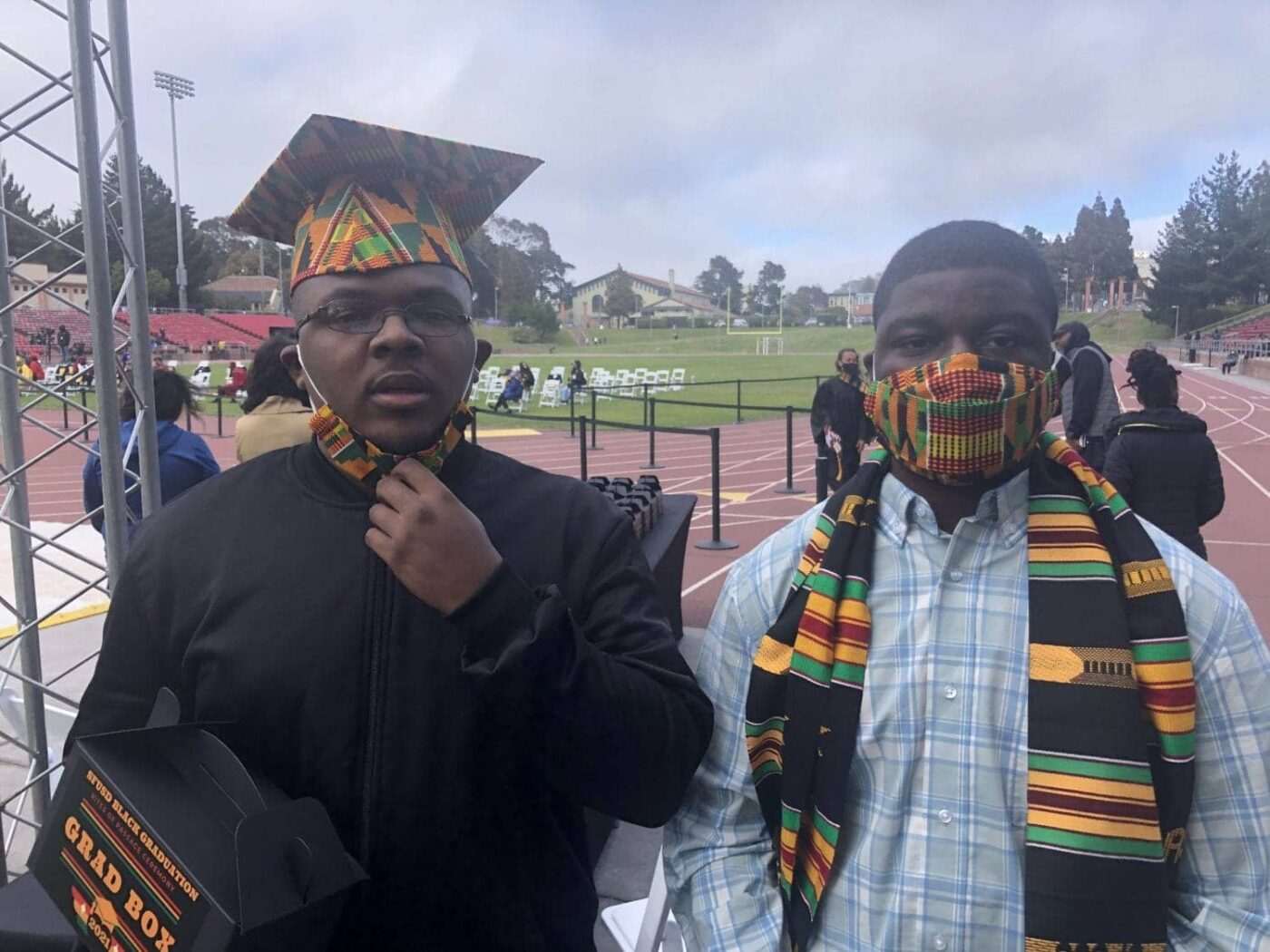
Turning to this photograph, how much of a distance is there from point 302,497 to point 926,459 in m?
0.93

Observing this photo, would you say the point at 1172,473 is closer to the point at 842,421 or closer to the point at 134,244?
the point at 842,421

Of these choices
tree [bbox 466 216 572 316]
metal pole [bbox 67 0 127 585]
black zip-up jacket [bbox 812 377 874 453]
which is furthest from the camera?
tree [bbox 466 216 572 316]

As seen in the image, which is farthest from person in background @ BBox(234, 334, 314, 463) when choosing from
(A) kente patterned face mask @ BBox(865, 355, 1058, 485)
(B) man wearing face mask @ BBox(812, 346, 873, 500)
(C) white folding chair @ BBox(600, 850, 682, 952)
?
(B) man wearing face mask @ BBox(812, 346, 873, 500)

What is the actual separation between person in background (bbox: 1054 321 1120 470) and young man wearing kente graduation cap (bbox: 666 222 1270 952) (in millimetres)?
6252

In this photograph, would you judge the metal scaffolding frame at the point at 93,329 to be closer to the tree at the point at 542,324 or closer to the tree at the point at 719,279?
the tree at the point at 542,324

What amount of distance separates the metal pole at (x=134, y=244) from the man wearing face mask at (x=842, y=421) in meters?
5.26

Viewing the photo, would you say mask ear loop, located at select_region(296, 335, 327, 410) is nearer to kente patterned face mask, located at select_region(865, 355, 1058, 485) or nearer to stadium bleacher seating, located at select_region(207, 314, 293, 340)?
kente patterned face mask, located at select_region(865, 355, 1058, 485)

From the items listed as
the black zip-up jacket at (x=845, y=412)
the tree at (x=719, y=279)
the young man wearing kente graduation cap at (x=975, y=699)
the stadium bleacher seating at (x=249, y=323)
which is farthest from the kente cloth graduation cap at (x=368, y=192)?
the tree at (x=719, y=279)

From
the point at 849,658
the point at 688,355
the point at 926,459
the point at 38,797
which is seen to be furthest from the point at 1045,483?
the point at 688,355

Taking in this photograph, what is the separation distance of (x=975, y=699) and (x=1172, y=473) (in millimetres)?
4400

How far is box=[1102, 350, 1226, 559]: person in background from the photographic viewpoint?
16.6 ft

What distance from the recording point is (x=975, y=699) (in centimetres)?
134

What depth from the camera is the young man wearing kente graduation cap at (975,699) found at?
4.10 feet

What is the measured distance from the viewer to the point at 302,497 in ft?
4.77
